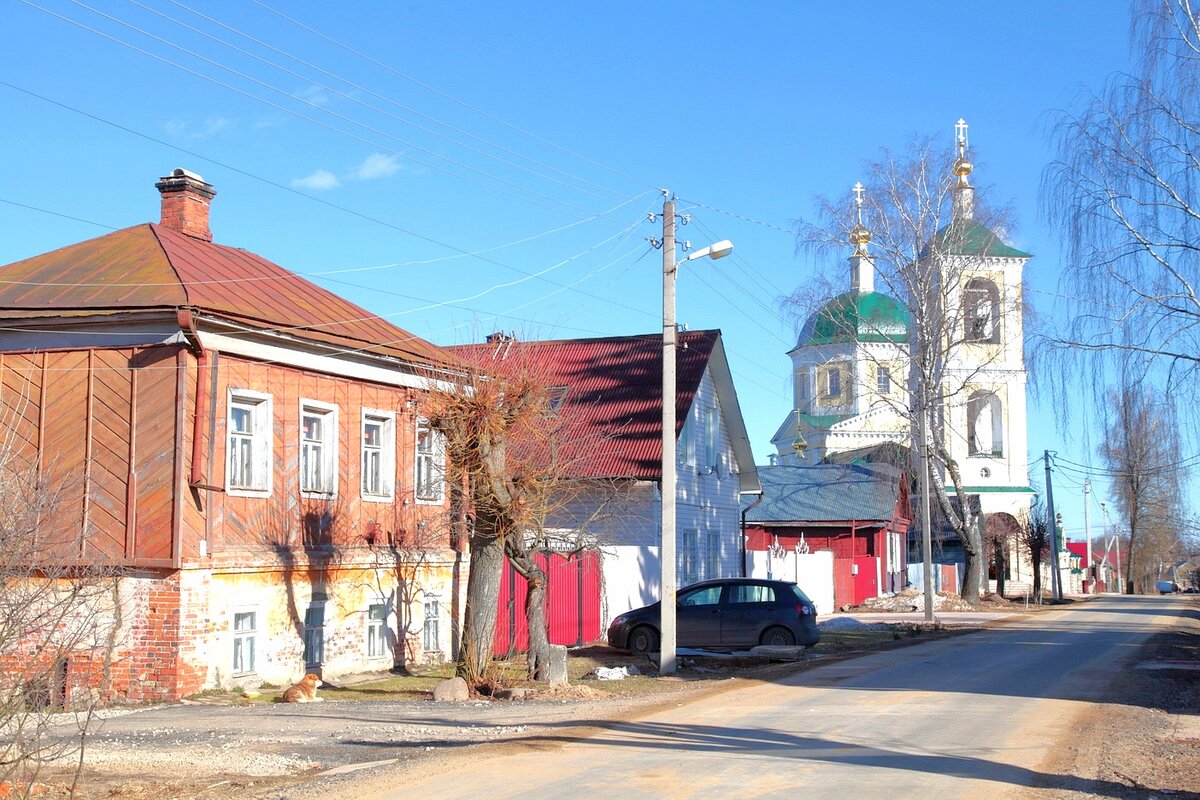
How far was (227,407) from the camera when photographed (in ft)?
55.2

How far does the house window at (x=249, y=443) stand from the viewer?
1714 cm

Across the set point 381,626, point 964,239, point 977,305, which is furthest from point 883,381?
point 381,626

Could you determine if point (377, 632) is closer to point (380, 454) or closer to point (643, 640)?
point (380, 454)

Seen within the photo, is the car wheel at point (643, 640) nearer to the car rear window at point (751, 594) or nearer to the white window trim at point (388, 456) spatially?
the car rear window at point (751, 594)

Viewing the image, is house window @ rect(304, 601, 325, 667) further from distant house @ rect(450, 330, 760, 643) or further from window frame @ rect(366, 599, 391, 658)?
distant house @ rect(450, 330, 760, 643)

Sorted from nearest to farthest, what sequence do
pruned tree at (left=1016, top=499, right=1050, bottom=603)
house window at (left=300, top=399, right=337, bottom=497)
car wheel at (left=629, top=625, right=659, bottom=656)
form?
house window at (left=300, top=399, right=337, bottom=497) → car wheel at (left=629, top=625, right=659, bottom=656) → pruned tree at (left=1016, top=499, right=1050, bottom=603)

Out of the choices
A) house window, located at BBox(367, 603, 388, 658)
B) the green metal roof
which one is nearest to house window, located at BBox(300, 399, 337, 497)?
house window, located at BBox(367, 603, 388, 658)

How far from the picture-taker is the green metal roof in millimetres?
36594

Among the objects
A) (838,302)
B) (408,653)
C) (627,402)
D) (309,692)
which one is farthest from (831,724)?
(838,302)

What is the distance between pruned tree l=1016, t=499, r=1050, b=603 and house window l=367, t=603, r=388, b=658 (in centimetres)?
3705

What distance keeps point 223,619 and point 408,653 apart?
506 cm

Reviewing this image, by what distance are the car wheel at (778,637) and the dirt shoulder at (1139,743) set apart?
5979mm

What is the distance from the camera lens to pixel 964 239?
3672 centimetres

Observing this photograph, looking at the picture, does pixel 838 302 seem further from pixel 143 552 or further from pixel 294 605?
pixel 143 552
